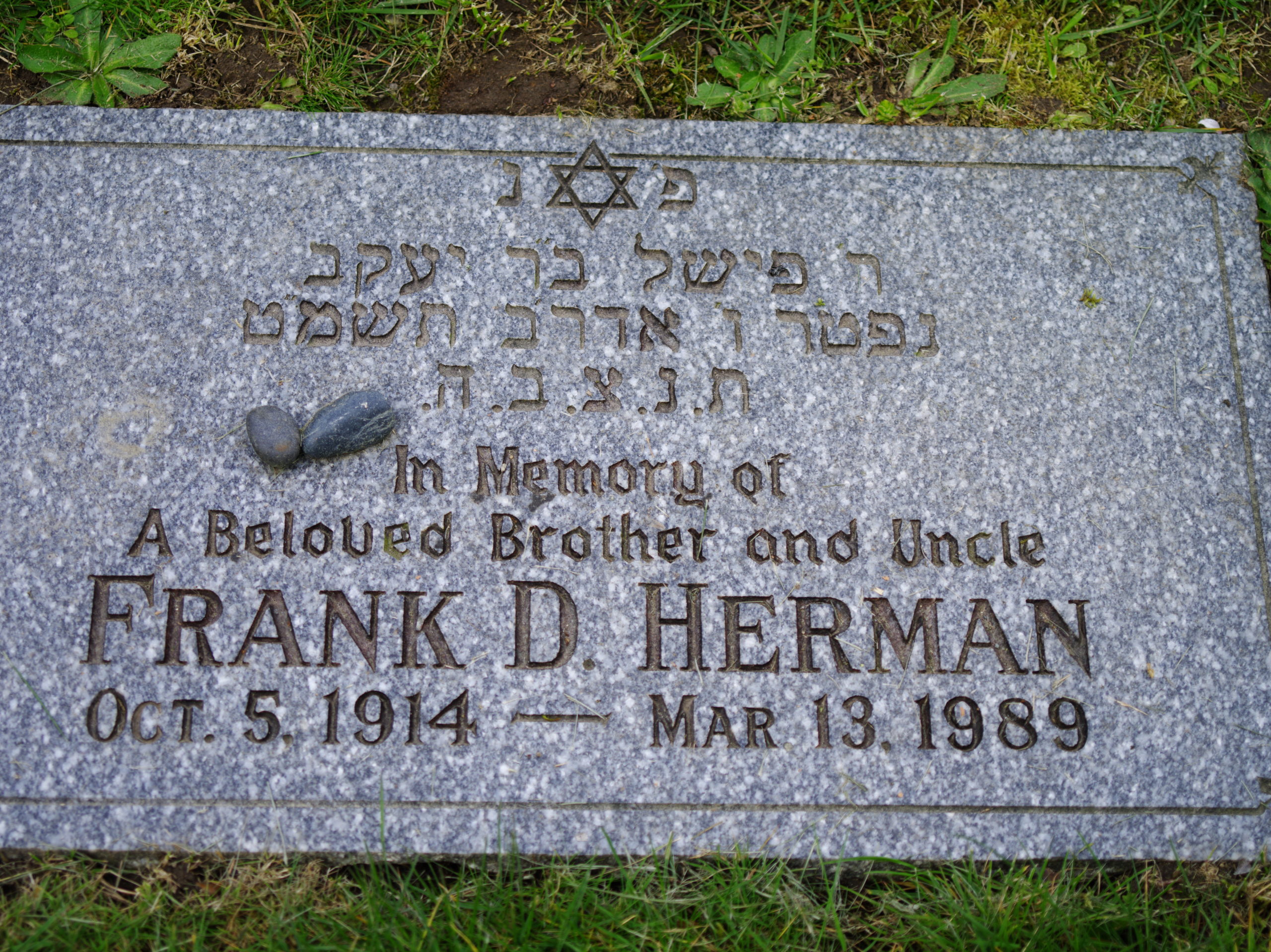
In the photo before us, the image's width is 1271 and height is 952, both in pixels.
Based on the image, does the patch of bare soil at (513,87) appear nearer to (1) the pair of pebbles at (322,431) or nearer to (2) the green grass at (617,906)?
(1) the pair of pebbles at (322,431)

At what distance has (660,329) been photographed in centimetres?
223

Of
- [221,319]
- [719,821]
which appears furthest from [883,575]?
[221,319]

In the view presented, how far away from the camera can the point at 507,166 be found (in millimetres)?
2320

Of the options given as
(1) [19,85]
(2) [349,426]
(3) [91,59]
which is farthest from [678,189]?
(1) [19,85]

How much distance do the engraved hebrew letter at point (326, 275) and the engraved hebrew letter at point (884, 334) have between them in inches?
52.2

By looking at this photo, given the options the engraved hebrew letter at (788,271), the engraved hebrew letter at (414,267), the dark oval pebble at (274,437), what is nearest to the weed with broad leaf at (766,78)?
the engraved hebrew letter at (788,271)

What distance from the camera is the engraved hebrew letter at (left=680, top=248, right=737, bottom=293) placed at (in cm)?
227

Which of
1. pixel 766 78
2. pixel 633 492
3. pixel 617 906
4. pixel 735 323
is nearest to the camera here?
pixel 617 906

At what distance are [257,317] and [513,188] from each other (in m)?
0.71

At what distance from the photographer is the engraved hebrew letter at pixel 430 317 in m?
2.20

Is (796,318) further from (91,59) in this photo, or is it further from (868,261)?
(91,59)

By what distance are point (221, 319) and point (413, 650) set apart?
0.93m

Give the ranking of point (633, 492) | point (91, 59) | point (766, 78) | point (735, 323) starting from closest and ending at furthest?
1. point (633, 492)
2. point (735, 323)
3. point (91, 59)
4. point (766, 78)

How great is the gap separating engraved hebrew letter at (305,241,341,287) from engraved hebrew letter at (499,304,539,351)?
0.43 meters
